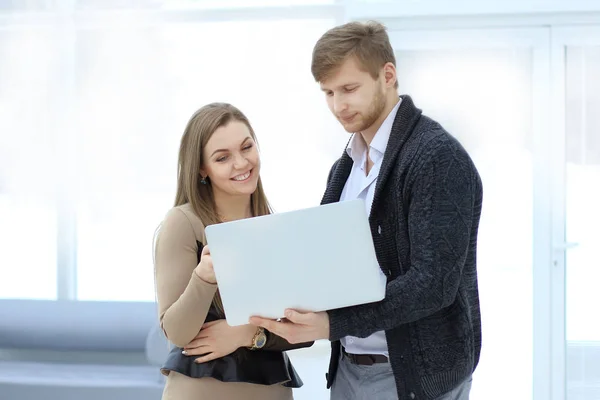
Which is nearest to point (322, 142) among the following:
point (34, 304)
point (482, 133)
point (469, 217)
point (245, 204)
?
point (482, 133)

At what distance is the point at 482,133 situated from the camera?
4289 mm

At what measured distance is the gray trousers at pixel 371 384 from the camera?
5.34ft

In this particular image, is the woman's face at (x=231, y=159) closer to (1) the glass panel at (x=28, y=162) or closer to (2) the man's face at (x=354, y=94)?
(2) the man's face at (x=354, y=94)

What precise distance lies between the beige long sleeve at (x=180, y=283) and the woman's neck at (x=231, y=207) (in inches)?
4.8

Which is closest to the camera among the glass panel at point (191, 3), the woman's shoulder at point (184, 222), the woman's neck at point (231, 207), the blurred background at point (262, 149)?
the woman's shoulder at point (184, 222)

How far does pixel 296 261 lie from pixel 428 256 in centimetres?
26

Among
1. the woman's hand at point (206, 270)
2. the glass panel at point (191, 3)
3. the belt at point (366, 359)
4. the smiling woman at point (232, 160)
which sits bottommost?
the belt at point (366, 359)

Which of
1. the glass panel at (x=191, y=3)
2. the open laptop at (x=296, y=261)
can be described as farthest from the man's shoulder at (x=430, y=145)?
the glass panel at (x=191, y=3)

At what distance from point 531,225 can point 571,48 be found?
99 centimetres

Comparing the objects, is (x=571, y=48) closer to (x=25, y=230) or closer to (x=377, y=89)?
(x=377, y=89)

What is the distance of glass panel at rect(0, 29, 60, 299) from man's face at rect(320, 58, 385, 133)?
361 centimetres

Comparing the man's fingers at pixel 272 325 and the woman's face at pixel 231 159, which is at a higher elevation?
the woman's face at pixel 231 159

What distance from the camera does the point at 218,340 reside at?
1.66m

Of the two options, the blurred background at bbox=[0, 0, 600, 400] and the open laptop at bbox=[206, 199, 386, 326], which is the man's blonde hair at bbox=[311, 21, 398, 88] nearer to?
the open laptop at bbox=[206, 199, 386, 326]
